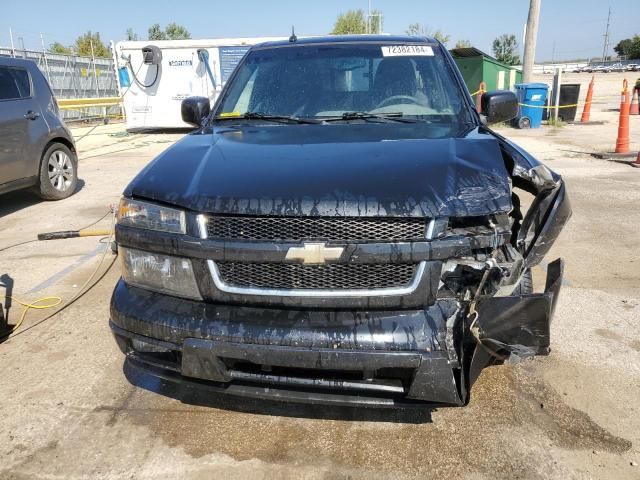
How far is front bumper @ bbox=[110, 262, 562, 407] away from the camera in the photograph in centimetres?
201

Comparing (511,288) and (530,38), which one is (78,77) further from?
(511,288)

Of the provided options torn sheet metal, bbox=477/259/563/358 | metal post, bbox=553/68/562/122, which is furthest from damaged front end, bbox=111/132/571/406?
metal post, bbox=553/68/562/122

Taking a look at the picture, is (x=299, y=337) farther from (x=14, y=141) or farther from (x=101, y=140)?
(x=101, y=140)

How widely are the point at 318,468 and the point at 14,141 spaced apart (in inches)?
239

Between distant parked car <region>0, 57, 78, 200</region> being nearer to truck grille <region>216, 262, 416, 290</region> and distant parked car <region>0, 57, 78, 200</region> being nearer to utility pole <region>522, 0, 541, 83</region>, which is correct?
truck grille <region>216, 262, 416, 290</region>

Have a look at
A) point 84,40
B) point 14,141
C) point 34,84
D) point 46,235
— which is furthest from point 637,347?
point 84,40

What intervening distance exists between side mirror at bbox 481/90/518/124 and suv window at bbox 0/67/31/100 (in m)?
5.94

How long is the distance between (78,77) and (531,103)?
58.3ft

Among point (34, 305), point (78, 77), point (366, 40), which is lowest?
point (34, 305)

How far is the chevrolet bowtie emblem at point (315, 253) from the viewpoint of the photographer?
2078 mm

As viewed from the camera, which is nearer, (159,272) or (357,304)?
(357,304)

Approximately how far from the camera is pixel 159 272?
233 cm

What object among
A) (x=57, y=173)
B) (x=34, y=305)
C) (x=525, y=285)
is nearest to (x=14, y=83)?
(x=57, y=173)

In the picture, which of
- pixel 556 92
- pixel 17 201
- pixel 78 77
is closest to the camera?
pixel 17 201
